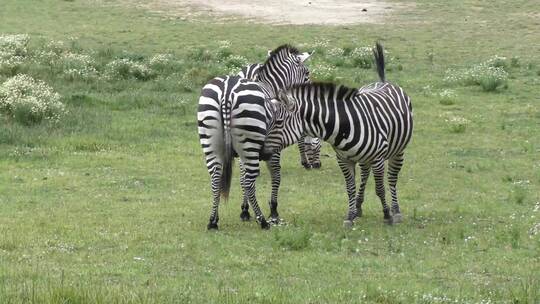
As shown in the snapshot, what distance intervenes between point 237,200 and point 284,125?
8.22 feet

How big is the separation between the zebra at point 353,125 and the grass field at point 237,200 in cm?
67

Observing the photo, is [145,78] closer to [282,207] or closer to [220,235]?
[282,207]

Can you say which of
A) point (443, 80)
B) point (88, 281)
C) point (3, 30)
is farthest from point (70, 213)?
point (3, 30)

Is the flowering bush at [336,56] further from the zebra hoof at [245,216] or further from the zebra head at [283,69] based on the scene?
the zebra hoof at [245,216]

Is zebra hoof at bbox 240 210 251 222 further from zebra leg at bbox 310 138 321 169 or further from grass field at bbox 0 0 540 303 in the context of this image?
zebra leg at bbox 310 138 321 169

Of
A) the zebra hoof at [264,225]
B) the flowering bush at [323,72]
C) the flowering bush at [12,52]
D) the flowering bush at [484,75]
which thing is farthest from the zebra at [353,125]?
the flowering bush at [12,52]

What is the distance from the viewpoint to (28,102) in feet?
54.6

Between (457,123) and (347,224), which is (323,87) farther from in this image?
(457,123)

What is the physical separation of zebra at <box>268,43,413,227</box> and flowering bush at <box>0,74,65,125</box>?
8.25m

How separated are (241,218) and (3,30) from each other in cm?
2295

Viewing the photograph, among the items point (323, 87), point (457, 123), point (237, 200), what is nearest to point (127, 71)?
point (457, 123)

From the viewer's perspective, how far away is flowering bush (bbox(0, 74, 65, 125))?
16672 mm

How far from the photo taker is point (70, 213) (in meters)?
11.0

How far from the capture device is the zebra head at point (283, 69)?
12.4m
